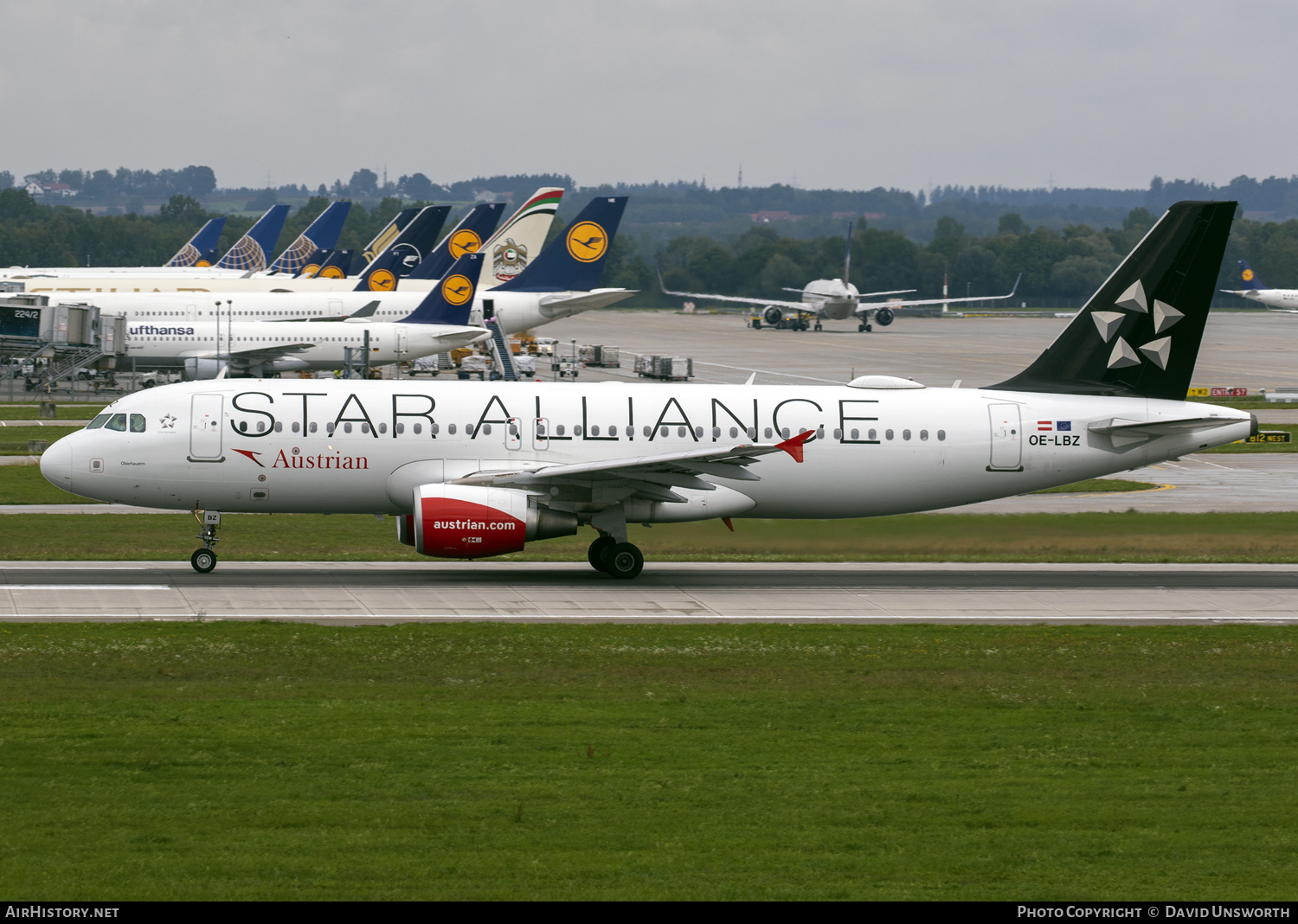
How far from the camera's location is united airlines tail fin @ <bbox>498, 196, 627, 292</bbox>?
86312mm

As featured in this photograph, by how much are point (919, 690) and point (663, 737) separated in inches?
212

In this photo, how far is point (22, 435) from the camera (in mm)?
63906

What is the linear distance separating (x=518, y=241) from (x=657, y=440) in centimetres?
7320

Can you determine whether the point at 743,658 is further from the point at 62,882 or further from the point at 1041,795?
the point at 62,882

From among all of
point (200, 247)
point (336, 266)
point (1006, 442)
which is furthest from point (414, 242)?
point (1006, 442)

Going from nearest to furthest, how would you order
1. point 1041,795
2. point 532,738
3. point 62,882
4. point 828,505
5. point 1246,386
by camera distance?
point 62,882, point 1041,795, point 532,738, point 828,505, point 1246,386

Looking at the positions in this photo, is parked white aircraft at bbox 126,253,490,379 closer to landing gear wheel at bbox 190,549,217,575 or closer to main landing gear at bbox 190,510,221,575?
main landing gear at bbox 190,510,221,575

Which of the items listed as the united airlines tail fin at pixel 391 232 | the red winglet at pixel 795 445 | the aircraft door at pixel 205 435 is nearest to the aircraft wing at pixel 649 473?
the red winglet at pixel 795 445

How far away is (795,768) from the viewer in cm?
1816

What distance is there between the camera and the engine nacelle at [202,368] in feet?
286

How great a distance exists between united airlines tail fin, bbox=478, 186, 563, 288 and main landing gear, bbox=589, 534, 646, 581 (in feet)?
237

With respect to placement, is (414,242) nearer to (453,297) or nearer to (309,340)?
(453,297)

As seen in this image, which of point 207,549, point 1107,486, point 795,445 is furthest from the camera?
point 1107,486
